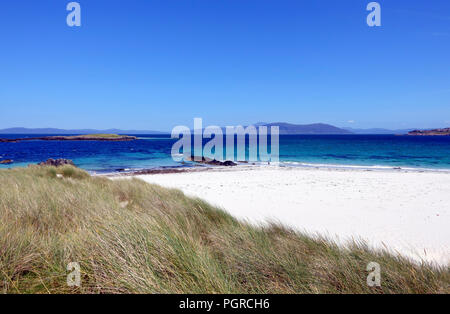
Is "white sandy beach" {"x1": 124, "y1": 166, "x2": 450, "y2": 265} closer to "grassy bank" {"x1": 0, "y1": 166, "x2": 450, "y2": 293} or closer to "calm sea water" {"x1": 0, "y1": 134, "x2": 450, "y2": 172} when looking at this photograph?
"grassy bank" {"x1": 0, "y1": 166, "x2": 450, "y2": 293}

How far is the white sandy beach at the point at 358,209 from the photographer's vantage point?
5.59 meters

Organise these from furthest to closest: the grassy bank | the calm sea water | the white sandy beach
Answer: the calm sea water
the white sandy beach
the grassy bank

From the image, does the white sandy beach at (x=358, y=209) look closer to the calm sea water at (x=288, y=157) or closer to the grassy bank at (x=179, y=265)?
the grassy bank at (x=179, y=265)

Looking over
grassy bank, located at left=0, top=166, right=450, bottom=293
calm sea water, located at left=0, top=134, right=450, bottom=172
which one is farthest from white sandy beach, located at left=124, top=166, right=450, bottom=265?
calm sea water, located at left=0, top=134, right=450, bottom=172

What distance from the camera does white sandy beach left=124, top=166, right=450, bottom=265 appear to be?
559cm

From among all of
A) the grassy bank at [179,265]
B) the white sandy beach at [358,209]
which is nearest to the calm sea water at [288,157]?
the white sandy beach at [358,209]

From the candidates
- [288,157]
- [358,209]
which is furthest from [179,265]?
[288,157]

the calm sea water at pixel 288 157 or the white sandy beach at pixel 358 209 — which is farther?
the calm sea water at pixel 288 157

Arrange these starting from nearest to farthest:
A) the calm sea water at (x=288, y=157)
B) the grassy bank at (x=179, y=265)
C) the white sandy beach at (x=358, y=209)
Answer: the grassy bank at (x=179, y=265), the white sandy beach at (x=358, y=209), the calm sea water at (x=288, y=157)

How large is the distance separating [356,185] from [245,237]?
10952mm

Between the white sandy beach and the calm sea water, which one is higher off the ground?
the calm sea water

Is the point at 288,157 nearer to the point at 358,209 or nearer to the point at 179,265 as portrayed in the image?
the point at 358,209
